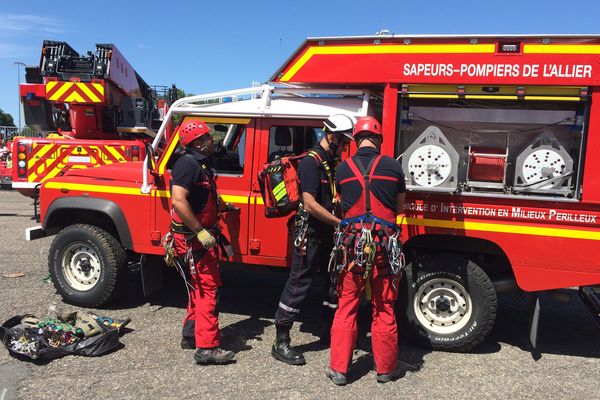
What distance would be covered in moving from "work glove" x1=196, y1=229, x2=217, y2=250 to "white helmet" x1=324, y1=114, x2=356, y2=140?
1240 mm

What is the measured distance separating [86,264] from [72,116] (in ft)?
14.4

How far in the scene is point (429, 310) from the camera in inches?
169

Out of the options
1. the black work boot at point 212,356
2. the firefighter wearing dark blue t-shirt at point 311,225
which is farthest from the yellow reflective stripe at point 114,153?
the firefighter wearing dark blue t-shirt at point 311,225

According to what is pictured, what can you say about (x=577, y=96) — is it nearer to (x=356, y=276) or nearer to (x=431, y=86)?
(x=431, y=86)

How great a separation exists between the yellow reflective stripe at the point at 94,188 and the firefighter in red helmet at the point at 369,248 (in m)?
2.17

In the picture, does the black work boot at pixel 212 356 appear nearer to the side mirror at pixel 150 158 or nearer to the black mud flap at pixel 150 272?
the black mud flap at pixel 150 272

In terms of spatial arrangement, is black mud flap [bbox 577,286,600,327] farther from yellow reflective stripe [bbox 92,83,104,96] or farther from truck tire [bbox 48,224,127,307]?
yellow reflective stripe [bbox 92,83,104,96]

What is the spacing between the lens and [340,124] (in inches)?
153

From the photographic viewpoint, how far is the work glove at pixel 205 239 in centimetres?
384

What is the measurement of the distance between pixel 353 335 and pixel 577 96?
7.92ft

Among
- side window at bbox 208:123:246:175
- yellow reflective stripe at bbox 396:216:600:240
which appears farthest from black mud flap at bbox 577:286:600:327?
side window at bbox 208:123:246:175

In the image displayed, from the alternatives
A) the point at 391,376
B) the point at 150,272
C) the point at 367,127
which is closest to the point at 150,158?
the point at 150,272

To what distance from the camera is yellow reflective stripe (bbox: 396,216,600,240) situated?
3.78 meters

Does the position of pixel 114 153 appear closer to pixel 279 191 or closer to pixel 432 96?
pixel 279 191
